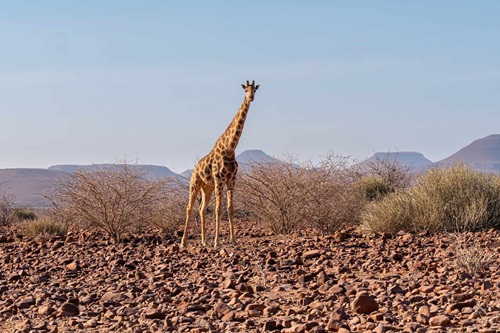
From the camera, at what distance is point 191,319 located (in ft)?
25.3

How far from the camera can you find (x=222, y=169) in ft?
46.8

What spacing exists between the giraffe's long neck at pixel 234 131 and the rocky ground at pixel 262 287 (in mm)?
1983

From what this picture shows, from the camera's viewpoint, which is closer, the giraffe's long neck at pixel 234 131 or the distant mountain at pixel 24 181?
the giraffe's long neck at pixel 234 131

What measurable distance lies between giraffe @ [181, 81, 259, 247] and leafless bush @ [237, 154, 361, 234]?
182 centimetres

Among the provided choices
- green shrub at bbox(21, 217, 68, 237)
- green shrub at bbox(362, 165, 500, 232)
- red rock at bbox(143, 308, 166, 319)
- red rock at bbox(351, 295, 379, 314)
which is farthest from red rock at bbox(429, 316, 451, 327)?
green shrub at bbox(21, 217, 68, 237)

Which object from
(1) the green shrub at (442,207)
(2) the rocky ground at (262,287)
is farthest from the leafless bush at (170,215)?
(1) the green shrub at (442,207)

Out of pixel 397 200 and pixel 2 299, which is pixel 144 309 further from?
pixel 397 200

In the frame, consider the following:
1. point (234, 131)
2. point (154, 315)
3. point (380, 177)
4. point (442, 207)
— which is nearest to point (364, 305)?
point (154, 315)

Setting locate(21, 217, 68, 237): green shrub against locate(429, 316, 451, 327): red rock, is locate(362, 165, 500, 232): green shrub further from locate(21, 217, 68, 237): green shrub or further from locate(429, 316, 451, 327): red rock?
locate(429, 316, 451, 327): red rock

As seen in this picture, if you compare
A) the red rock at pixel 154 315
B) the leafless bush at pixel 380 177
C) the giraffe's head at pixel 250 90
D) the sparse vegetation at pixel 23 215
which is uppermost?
the giraffe's head at pixel 250 90

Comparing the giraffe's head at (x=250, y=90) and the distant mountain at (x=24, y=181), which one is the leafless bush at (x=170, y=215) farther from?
the distant mountain at (x=24, y=181)

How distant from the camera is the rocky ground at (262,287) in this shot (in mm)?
7328

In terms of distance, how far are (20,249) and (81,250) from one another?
154 centimetres

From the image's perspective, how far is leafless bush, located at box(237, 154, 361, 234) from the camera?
52.4 feet
